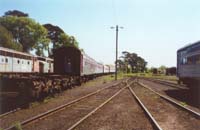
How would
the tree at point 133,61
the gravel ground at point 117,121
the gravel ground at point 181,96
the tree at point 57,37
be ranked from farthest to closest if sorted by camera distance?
1. the tree at point 133,61
2. the tree at point 57,37
3. the gravel ground at point 181,96
4. the gravel ground at point 117,121

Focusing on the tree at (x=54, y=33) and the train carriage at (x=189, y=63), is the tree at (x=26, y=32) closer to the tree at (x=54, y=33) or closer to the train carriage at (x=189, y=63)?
the tree at (x=54, y=33)

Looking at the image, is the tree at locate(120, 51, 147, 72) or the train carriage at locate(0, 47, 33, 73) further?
the tree at locate(120, 51, 147, 72)

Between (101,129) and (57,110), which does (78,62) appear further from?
(101,129)

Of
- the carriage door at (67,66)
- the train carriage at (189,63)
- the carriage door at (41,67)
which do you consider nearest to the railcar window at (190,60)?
the train carriage at (189,63)

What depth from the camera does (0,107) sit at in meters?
13.8

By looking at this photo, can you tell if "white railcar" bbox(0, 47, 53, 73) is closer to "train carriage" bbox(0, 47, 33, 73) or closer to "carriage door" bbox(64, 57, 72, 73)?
"train carriage" bbox(0, 47, 33, 73)

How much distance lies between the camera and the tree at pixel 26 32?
244 ft

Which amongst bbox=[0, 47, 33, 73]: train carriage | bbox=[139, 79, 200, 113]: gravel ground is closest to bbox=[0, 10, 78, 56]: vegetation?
bbox=[0, 47, 33, 73]: train carriage

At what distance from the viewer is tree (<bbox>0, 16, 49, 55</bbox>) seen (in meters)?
74.4

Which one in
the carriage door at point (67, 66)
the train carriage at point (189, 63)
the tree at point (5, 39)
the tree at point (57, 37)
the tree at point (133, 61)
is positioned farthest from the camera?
the tree at point (133, 61)

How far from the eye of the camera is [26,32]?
2987 inches

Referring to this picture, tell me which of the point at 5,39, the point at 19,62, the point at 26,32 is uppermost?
the point at 26,32

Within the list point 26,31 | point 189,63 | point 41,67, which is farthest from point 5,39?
point 189,63

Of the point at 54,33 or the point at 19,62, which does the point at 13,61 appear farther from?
the point at 54,33
